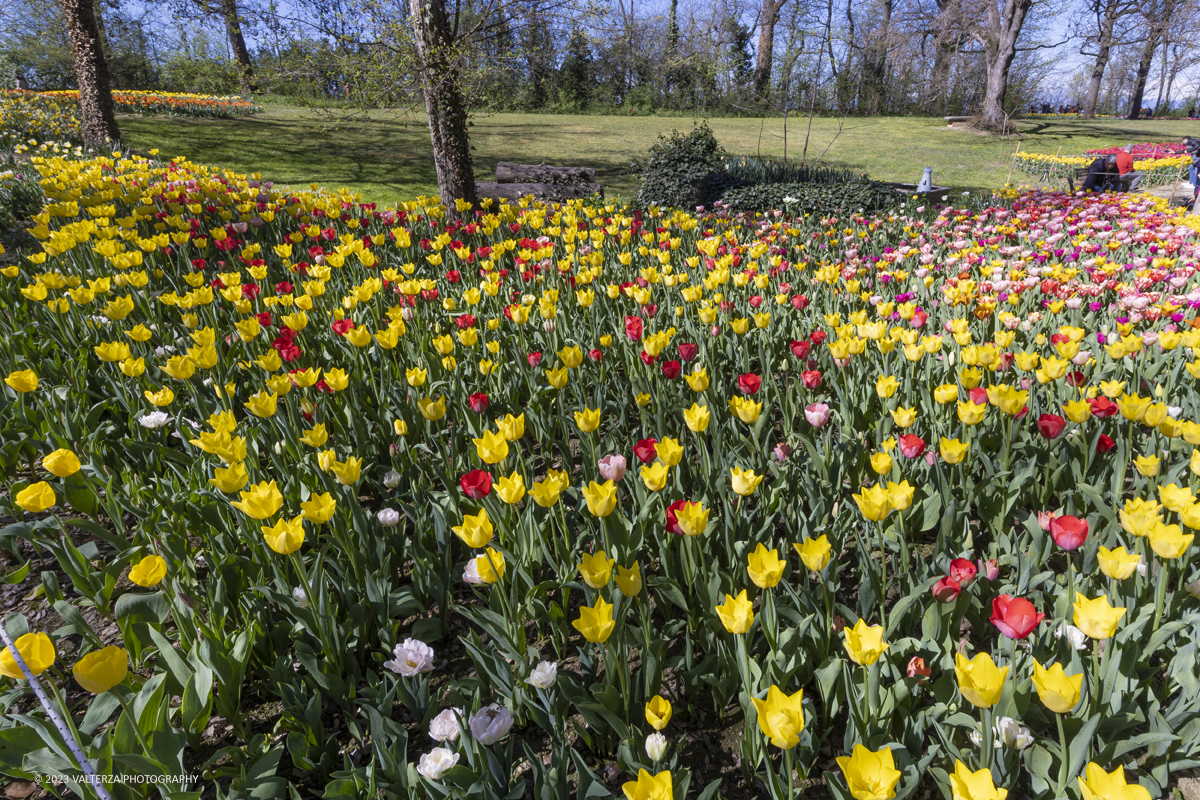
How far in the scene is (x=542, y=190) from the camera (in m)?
9.14

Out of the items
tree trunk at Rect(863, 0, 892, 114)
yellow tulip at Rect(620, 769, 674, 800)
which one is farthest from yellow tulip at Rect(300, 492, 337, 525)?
tree trunk at Rect(863, 0, 892, 114)

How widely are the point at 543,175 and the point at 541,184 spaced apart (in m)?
0.58

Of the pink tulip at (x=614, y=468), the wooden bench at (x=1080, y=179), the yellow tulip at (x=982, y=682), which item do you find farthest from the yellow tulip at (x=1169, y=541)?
the wooden bench at (x=1080, y=179)

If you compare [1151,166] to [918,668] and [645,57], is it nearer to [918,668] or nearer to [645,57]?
[918,668]

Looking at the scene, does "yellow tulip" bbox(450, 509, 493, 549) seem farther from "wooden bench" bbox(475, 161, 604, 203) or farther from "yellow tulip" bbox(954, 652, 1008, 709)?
"wooden bench" bbox(475, 161, 604, 203)

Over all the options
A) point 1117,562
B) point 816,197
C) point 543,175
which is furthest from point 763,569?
point 543,175

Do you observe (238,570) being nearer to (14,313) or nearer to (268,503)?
(268,503)

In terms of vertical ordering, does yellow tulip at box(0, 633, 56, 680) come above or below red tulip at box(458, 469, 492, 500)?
below

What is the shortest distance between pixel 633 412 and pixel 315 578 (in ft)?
Answer: 6.27

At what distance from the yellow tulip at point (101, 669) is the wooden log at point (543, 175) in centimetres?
907

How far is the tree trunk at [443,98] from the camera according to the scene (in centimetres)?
630

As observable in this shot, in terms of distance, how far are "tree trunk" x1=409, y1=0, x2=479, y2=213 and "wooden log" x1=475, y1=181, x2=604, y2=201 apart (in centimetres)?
170

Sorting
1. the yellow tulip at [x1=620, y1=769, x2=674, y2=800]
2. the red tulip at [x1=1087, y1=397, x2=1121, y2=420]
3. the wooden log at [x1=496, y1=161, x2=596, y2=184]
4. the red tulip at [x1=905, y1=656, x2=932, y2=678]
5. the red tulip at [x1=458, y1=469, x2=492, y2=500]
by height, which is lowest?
the red tulip at [x1=905, y1=656, x2=932, y2=678]

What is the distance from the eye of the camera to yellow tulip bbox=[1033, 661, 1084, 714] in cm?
112
